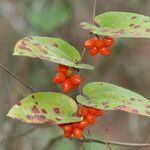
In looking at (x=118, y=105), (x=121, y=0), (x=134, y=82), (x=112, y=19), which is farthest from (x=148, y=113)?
(x=134, y=82)

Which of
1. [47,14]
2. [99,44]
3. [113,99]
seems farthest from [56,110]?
[47,14]

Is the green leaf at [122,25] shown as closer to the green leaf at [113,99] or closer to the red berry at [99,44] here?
the red berry at [99,44]

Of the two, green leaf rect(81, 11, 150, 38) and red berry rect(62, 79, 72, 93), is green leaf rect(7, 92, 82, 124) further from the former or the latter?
green leaf rect(81, 11, 150, 38)

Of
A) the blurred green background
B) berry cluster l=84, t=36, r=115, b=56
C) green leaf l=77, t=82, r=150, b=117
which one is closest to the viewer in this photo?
green leaf l=77, t=82, r=150, b=117

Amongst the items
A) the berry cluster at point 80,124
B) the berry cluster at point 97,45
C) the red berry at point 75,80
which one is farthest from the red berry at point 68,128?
the berry cluster at point 97,45

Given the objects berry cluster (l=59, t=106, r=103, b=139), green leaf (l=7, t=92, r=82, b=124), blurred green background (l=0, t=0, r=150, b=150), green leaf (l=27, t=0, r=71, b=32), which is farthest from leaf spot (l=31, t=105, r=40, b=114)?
green leaf (l=27, t=0, r=71, b=32)

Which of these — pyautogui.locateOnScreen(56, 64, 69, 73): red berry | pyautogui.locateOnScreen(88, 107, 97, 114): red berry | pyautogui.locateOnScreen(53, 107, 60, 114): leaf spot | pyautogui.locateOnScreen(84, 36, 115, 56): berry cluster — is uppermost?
pyautogui.locateOnScreen(84, 36, 115, 56): berry cluster

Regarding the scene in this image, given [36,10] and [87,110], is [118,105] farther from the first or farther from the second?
[36,10]
